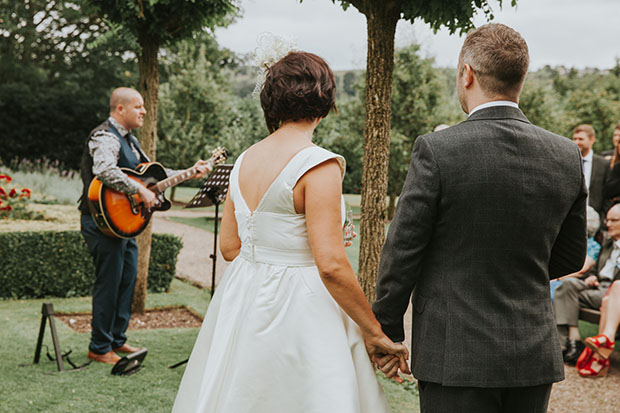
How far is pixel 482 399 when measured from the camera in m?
2.02

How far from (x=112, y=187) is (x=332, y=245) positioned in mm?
3289

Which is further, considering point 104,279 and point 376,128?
point 104,279

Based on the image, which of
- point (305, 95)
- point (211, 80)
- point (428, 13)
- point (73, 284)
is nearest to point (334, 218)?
point (305, 95)

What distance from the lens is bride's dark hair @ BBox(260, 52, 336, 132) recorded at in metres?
2.40

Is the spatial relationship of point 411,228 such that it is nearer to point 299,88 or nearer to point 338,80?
point 299,88

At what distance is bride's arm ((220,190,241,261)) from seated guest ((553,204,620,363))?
14.2ft

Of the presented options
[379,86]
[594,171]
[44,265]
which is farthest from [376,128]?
[44,265]

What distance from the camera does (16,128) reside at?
2455 cm

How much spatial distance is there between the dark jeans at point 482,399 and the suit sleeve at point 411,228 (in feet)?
1.14

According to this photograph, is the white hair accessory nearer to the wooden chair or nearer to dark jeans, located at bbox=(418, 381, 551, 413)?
dark jeans, located at bbox=(418, 381, 551, 413)

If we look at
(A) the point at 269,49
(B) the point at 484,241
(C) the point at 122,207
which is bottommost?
(C) the point at 122,207

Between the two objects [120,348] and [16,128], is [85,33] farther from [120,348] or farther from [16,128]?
[120,348]

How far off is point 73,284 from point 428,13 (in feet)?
19.8

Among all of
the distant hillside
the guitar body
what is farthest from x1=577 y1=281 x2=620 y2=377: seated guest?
the distant hillside
